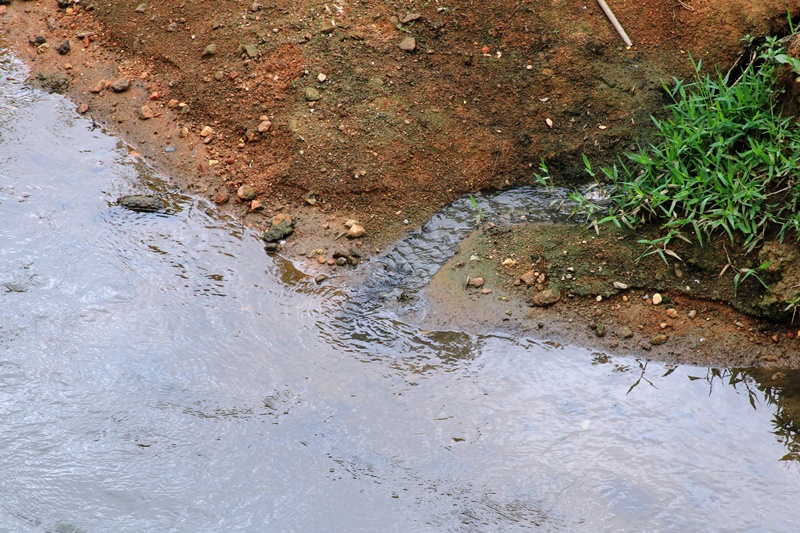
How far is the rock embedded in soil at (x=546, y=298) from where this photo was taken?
3551 millimetres

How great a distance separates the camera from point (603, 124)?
4156 millimetres

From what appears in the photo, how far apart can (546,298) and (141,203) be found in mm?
2270

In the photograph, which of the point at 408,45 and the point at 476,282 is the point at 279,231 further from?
the point at 408,45

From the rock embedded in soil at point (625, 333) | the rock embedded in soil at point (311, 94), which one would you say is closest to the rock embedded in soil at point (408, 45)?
the rock embedded in soil at point (311, 94)

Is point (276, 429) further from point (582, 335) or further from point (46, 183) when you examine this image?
point (46, 183)

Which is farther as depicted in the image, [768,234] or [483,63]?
[483,63]

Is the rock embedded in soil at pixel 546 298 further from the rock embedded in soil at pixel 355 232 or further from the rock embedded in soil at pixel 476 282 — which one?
the rock embedded in soil at pixel 355 232

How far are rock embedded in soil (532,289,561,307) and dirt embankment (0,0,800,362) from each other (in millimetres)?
842

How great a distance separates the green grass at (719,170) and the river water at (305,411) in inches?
30.4

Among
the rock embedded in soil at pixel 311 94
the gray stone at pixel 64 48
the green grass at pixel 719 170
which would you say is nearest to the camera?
the green grass at pixel 719 170

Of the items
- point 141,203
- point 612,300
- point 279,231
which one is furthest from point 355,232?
point 612,300

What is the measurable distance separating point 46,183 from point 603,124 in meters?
3.21

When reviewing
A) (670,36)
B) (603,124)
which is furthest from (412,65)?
(670,36)

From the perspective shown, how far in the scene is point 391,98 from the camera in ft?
14.0
